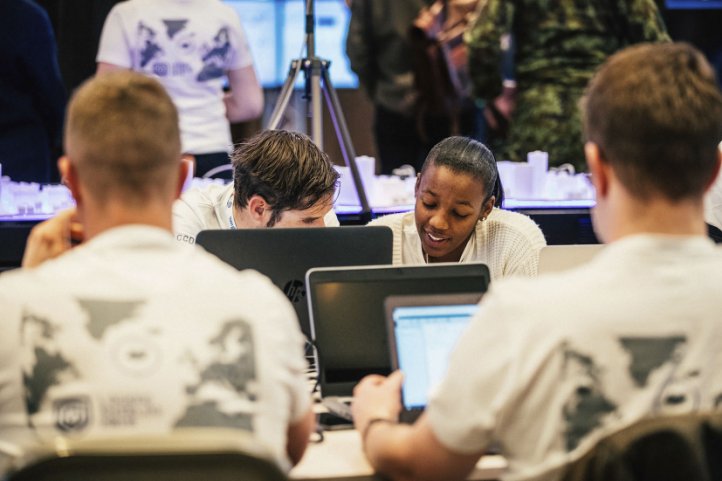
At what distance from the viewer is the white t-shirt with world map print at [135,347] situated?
1.38 metres

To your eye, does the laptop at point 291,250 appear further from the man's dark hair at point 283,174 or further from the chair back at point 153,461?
the chair back at point 153,461

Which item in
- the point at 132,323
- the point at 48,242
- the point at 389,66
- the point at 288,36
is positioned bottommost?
the point at 288,36

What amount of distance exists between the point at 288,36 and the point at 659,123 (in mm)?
5552

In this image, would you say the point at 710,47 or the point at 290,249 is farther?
the point at 710,47

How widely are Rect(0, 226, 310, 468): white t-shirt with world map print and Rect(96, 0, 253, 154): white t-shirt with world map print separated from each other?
8.59 ft

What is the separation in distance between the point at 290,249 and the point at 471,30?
7.18 ft

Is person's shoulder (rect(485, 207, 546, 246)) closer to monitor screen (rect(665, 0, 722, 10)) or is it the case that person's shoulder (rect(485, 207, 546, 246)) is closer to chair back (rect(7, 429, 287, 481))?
chair back (rect(7, 429, 287, 481))

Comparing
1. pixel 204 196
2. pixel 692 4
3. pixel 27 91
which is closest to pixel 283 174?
pixel 204 196

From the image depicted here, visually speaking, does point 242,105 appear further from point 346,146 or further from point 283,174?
point 283,174

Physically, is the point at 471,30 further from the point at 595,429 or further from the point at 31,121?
the point at 595,429

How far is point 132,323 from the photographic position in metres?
1.39

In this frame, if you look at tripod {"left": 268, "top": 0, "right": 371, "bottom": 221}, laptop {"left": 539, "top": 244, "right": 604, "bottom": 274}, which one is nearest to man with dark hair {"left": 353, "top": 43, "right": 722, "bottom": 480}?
laptop {"left": 539, "top": 244, "right": 604, "bottom": 274}

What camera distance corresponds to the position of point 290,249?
2285 millimetres

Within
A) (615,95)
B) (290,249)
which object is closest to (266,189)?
(290,249)
